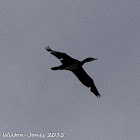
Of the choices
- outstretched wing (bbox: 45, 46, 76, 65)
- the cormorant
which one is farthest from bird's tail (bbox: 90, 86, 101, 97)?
outstretched wing (bbox: 45, 46, 76, 65)

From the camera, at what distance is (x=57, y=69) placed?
41.3 metres

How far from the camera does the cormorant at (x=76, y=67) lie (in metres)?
41.8

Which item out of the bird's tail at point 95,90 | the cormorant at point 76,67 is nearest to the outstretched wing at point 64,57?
the cormorant at point 76,67

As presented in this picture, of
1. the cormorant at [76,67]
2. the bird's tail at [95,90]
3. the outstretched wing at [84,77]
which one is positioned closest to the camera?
the cormorant at [76,67]

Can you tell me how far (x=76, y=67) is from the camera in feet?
140

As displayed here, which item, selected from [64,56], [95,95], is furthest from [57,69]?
[95,95]

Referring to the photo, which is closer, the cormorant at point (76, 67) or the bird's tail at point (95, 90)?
the cormorant at point (76, 67)

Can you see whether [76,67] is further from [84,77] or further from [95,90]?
[95,90]

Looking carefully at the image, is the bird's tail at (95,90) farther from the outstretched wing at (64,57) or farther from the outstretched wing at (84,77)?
the outstretched wing at (64,57)

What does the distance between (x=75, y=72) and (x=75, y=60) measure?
1695 millimetres

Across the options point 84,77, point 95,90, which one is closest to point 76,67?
point 84,77

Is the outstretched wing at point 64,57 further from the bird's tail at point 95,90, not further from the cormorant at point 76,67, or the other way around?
the bird's tail at point 95,90

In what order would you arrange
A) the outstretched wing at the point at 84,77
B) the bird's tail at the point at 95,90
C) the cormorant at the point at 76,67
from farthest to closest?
the bird's tail at the point at 95,90
the outstretched wing at the point at 84,77
the cormorant at the point at 76,67

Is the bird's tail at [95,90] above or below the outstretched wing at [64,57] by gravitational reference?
below
